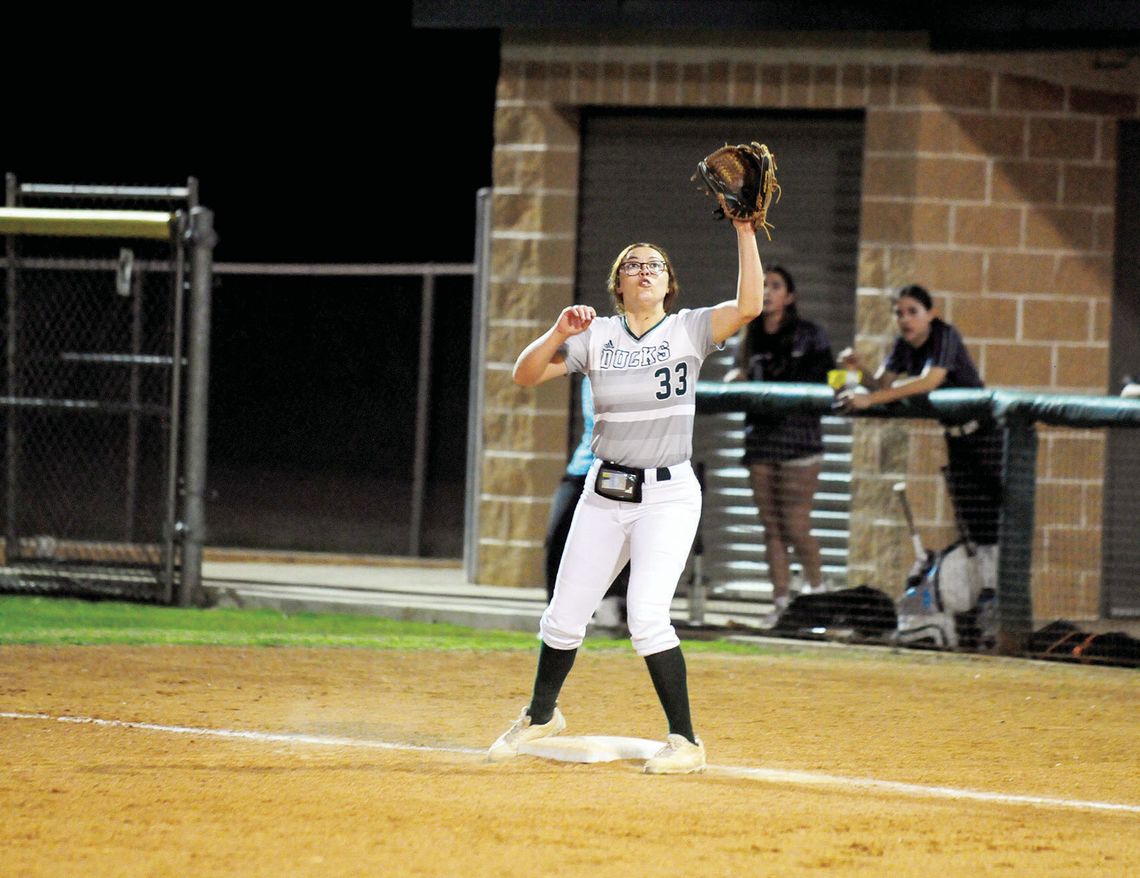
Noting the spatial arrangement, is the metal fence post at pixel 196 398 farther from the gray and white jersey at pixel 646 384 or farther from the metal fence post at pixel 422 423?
the gray and white jersey at pixel 646 384

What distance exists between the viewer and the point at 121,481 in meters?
17.1

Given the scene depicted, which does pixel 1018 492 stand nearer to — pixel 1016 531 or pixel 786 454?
pixel 1016 531

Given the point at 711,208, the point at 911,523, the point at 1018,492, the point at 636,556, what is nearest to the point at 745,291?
the point at 636,556

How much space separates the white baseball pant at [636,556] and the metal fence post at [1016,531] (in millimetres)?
3889

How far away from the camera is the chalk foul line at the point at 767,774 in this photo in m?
6.41

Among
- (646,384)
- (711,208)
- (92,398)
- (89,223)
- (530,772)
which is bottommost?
(530,772)

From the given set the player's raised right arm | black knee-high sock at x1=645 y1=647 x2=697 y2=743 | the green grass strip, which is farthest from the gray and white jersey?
the green grass strip

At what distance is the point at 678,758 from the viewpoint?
6.71 meters

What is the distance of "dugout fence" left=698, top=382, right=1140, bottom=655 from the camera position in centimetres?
1032

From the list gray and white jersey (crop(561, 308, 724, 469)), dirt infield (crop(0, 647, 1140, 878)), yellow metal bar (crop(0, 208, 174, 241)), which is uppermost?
yellow metal bar (crop(0, 208, 174, 241))

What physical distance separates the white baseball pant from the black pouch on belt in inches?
1.3

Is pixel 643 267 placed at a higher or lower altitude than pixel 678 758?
higher

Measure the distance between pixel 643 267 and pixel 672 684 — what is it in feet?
5.11

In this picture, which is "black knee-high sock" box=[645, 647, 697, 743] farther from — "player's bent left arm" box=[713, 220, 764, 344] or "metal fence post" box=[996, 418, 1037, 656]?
"metal fence post" box=[996, 418, 1037, 656]
